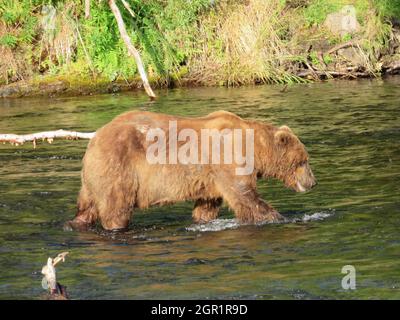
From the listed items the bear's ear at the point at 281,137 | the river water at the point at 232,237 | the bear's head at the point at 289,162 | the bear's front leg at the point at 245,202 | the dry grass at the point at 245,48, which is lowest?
the river water at the point at 232,237

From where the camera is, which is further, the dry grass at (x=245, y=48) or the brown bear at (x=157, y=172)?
the dry grass at (x=245, y=48)

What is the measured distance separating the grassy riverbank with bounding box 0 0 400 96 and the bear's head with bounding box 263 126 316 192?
1163cm

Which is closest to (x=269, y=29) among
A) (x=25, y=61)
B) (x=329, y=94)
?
(x=329, y=94)

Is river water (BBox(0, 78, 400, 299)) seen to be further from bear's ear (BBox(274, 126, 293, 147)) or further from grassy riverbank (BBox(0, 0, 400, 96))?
grassy riverbank (BBox(0, 0, 400, 96))

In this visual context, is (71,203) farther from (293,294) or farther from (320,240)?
(293,294)

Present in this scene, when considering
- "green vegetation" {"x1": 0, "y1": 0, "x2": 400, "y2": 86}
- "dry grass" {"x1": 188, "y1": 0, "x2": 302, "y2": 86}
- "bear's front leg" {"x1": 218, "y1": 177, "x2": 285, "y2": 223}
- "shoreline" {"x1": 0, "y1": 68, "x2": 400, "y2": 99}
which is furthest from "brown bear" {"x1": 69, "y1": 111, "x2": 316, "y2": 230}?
"shoreline" {"x1": 0, "y1": 68, "x2": 400, "y2": 99}

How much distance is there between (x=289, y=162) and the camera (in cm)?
1178

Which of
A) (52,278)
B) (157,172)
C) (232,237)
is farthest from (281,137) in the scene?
(52,278)

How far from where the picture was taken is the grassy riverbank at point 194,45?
23.7m

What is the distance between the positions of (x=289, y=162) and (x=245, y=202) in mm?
945

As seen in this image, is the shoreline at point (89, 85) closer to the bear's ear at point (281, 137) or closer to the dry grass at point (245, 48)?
the dry grass at point (245, 48)

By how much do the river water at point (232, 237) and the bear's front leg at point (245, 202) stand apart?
5.9 inches

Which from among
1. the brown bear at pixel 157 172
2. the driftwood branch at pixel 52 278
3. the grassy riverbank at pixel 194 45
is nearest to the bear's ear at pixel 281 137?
the brown bear at pixel 157 172
